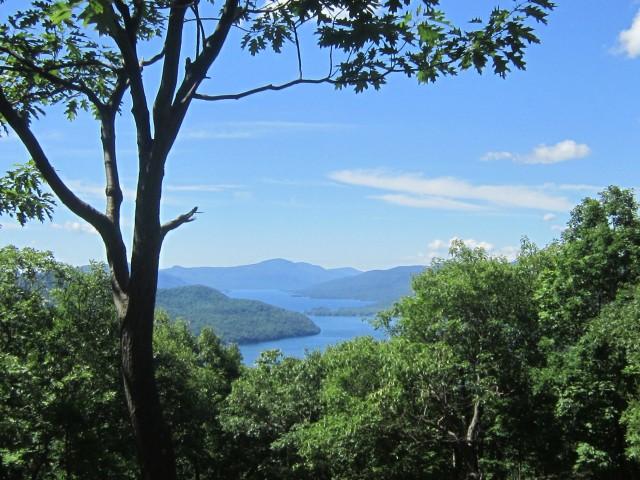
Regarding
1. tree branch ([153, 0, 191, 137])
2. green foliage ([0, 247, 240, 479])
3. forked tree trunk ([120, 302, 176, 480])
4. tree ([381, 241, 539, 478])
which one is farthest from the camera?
tree ([381, 241, 539, 478])

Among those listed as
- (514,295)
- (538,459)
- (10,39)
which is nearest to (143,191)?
(10,39)

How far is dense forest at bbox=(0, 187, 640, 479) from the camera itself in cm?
1608

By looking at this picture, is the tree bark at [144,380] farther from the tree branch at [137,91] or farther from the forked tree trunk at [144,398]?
the tree branch at [137,91]

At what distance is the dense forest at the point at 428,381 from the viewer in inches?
633

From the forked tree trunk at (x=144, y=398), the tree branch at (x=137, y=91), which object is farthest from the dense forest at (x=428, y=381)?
the tree branch at (x=137, y=91)

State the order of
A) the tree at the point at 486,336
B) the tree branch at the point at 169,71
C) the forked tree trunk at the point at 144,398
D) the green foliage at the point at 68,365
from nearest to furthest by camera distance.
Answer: the forked tree trunk at the point at 144,398 → the tree branch at the point at 169,71 → the green foliage at the point at 68,365 → the tree at the point at 486,336

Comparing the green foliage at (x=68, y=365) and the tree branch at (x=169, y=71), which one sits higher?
the tree branch at (x=169, y=71)

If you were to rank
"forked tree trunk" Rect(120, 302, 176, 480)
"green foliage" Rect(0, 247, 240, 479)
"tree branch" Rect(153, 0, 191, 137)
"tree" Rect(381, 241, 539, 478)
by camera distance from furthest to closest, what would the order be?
1. "tree" Rect(381, 241, 539, 478)
2. "green foliage" Rect(0, 247, 240, 479)
3. "tree branch" Rect(153, 0, 191, 137)
4. "forked tree trunk" Rect(120, 302, 176, 480)

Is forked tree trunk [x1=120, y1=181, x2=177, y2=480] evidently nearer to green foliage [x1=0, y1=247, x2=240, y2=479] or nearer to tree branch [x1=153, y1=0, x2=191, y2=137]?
tree branch [x1=153, y1=0, x2=191, y2=137]

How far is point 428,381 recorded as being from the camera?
16.6 metres

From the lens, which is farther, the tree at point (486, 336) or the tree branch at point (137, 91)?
the tree at point (486, 336)

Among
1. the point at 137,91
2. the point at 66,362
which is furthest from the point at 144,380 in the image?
the point at 66,362

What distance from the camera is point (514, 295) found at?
21.0 meters

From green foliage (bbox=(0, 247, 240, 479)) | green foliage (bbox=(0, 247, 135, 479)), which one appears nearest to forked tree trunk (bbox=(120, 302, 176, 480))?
green foliage (bbox=(0, 247, 240, 479))
